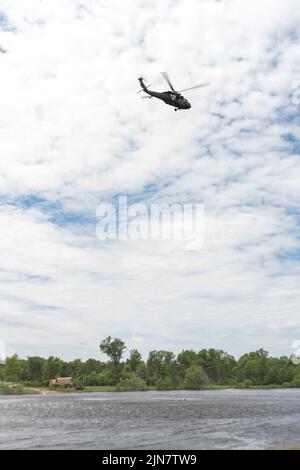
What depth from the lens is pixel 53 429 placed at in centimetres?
8538

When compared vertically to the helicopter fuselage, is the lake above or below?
below

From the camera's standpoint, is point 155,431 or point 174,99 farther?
point 155,431

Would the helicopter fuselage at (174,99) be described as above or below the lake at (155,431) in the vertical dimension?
above

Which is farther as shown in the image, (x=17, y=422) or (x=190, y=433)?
(x=17, y=422)

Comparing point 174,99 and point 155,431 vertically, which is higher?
point 174,99
